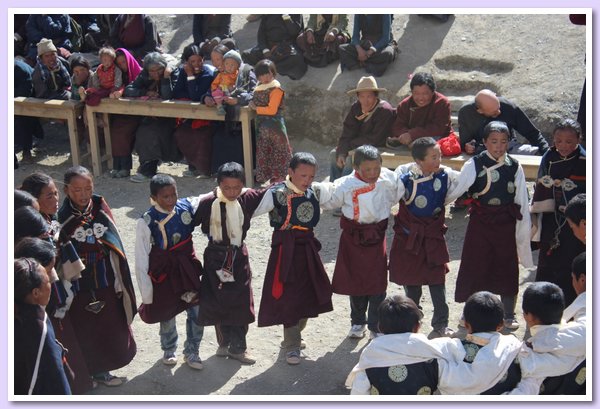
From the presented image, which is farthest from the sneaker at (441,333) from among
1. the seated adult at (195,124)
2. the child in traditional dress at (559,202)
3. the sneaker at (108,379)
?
the seated adult at (195,124)

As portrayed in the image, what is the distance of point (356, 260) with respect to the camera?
6078mm

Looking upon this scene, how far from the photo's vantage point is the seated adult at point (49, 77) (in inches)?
410

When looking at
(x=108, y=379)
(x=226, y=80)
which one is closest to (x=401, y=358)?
(x=108, y=379)

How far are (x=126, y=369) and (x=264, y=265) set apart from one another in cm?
189

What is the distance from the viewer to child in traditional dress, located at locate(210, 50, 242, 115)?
9523 millimetres

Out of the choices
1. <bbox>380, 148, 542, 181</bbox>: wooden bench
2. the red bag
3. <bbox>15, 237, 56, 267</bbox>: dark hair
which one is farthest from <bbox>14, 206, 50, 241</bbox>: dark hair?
the red bag

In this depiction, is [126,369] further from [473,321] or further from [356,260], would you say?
[473,321]

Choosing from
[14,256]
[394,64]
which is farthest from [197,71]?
[14,256]

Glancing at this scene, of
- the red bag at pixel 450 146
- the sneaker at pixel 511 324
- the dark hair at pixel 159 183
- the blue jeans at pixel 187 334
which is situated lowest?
the sneaker at pixel 511 324

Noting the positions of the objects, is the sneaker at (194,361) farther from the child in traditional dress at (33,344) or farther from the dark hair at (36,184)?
the child in traditional dress at (33,344)

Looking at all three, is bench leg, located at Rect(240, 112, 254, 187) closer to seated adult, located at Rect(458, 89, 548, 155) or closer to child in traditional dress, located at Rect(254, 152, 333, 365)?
seated adult, located at Rect(458, 89, 548, 155)

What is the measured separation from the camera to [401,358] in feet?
14.1

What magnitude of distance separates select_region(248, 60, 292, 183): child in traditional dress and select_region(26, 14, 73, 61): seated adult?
12.5 feet

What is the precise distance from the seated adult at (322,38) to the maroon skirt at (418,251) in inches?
208
